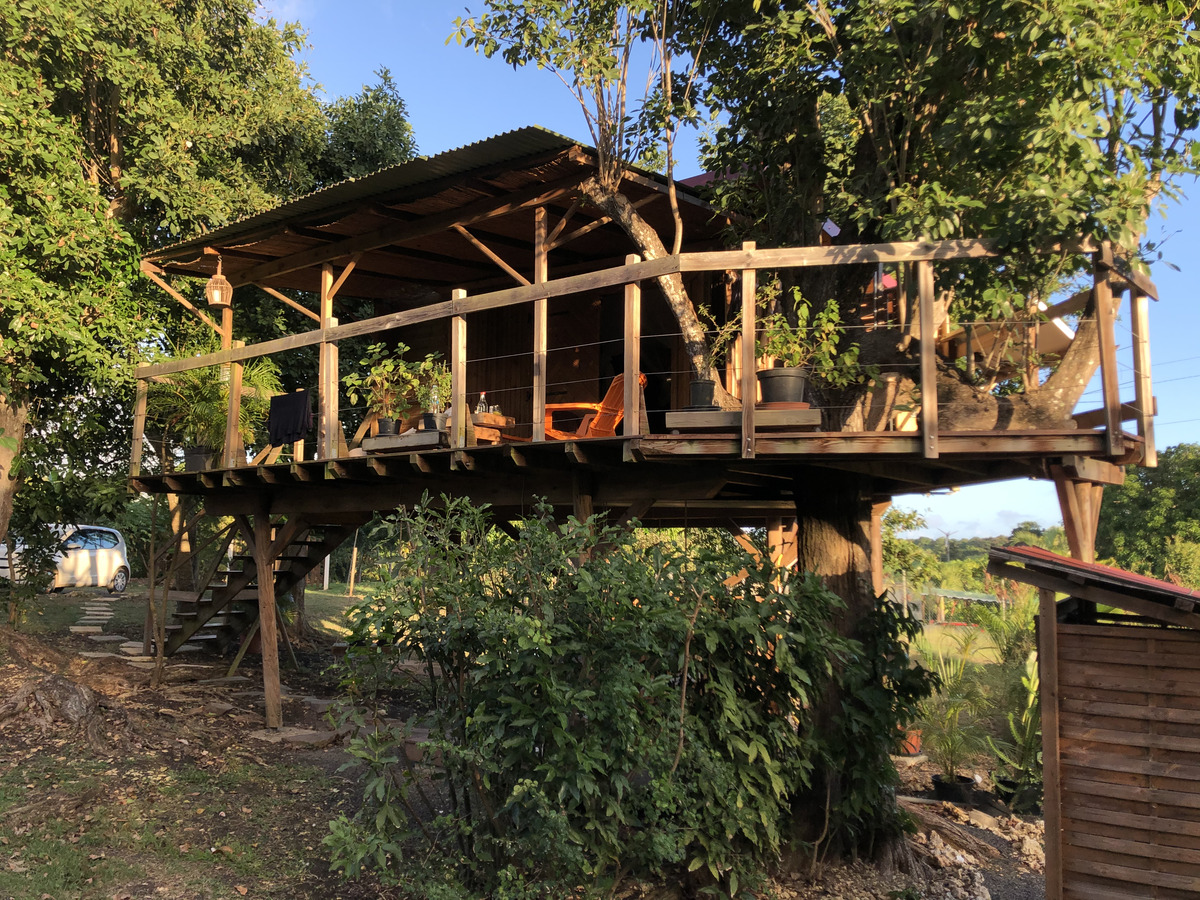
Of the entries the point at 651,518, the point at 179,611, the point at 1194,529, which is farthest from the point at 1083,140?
the point at 1194,529

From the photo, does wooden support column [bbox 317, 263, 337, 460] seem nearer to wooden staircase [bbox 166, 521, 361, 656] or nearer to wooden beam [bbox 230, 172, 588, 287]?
wooden beam [bbox 230, 172, 588, 287]

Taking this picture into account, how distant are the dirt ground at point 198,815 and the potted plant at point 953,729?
493mm

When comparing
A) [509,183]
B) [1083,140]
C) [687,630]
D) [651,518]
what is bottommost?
[687,630]

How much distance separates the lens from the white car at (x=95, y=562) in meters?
Result: 21.4

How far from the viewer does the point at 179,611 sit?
14.0 metres

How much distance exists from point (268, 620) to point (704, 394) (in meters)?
6.54

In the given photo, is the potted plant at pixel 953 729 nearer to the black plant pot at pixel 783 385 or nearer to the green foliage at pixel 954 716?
the green foliage at pixel 954 716

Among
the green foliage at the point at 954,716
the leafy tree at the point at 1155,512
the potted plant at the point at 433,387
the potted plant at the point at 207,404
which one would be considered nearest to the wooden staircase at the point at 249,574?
the potted plant at the point at 207,404

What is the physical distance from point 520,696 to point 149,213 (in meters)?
12.5

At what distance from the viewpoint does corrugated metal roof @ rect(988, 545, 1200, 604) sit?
5.52m

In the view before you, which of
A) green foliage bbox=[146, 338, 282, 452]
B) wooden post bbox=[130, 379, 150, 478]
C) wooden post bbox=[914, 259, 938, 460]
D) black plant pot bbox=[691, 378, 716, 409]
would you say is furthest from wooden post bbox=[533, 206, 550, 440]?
wooden post bbox=[130, 379, 150, 478]

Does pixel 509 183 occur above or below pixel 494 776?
above

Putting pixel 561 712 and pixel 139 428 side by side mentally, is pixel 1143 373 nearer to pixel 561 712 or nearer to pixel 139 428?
pixel 561 712

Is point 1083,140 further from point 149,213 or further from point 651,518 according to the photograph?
point 149,213
